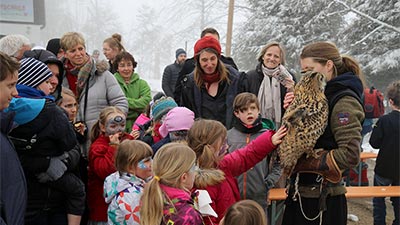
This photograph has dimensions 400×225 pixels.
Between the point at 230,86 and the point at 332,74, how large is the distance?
139 cm

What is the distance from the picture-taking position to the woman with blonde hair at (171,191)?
188 centimetres

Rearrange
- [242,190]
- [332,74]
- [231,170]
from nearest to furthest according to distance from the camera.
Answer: [332,74] → [231,170] → [242,190]

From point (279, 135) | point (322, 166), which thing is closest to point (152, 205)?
point (279, 135)

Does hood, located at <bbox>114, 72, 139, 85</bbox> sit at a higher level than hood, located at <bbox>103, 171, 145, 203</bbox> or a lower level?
higher

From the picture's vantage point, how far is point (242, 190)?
3330 mm

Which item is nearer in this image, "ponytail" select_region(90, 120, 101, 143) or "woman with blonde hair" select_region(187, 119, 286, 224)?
"woman with blonde hair" select_region(187, 119, 286, 224)

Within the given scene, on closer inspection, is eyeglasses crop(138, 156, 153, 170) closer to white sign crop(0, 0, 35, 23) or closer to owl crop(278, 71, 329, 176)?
owl crop(278, 71, 329, 176)

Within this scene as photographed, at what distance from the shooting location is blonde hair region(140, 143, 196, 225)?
1.89m

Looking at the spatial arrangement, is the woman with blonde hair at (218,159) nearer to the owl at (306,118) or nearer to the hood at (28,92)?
the owl at (306,118)

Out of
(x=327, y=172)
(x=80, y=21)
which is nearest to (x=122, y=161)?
(x=327, y=172)

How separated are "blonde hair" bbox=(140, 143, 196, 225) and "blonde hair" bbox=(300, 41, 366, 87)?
3.39 feet

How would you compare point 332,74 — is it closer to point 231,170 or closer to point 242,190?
point 231,170

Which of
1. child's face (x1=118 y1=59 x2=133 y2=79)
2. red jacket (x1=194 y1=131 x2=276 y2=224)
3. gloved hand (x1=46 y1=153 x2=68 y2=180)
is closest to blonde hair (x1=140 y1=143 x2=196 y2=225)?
red jacket (x1=194 y1=131 x2=276 y2=224)

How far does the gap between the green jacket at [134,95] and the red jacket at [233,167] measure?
6.95ft
